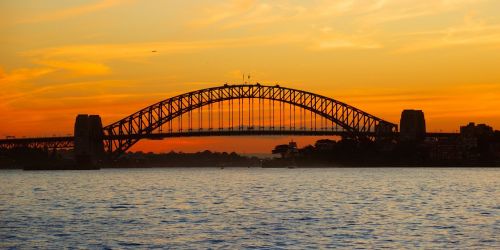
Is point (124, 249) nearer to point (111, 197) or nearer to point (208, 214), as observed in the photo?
point (208, 214)

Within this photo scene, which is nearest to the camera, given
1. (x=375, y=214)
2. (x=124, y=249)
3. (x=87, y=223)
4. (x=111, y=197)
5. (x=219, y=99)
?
(x=124, y=249)

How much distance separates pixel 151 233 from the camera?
45906 millimetres

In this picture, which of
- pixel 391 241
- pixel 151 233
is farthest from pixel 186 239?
pixel 391 241

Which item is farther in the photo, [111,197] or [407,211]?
[111,197]

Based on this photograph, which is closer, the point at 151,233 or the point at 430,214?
the point at 151,233

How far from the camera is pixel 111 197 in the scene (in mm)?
81750

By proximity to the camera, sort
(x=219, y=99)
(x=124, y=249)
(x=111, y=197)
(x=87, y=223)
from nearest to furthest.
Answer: (x=124, y=249) < (x=87, y=223) < (x=111, y=197) < (x=219, y=99)

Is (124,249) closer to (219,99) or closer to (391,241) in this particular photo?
(391,241)

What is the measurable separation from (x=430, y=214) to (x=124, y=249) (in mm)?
24152

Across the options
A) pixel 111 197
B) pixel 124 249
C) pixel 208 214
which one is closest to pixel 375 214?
pixel 208 214

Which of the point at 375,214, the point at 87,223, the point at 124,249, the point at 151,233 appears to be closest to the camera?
the point at 124,249

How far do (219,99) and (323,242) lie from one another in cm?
15364

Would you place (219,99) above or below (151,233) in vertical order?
above

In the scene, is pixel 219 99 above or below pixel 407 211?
above
